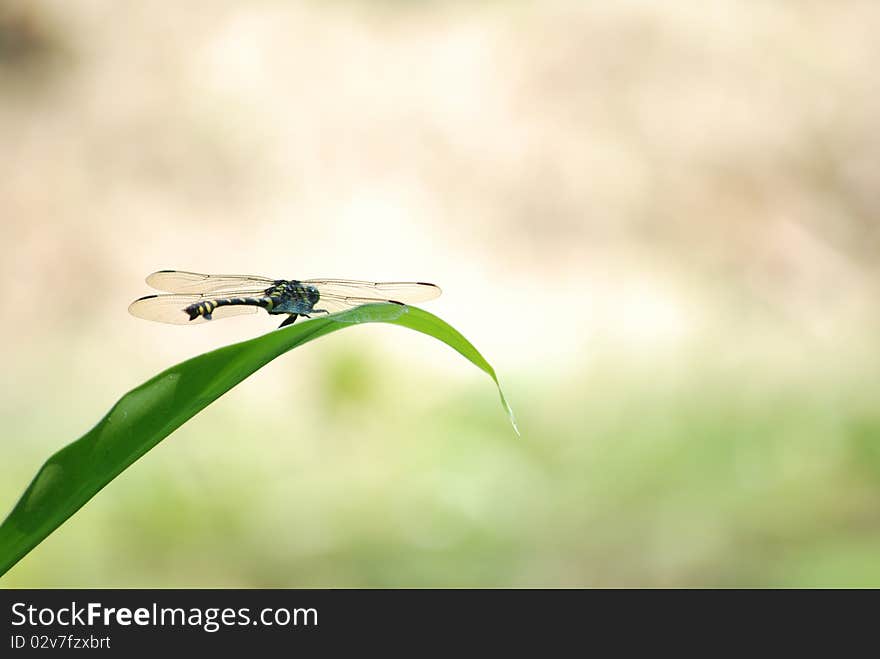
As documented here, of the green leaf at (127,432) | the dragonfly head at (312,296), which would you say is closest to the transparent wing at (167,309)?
the dragonfly head at (312,296)

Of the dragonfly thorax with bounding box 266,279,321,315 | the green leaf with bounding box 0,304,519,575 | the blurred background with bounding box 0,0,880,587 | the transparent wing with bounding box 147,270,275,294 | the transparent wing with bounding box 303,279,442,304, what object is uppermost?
the blurred background with bounding box 0,0,880,587

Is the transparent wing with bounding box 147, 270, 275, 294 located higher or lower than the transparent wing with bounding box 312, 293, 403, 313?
higher

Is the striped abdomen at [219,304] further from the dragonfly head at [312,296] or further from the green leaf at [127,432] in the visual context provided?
the green leaf at [127,432]

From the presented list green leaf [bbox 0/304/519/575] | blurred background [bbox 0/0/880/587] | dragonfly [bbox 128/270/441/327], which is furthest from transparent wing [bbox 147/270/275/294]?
blurred background [bbox 0/0/880/587]

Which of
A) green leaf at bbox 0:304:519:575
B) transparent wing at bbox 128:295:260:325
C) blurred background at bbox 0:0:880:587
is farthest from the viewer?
blurred background at bbox 0:0:880:587

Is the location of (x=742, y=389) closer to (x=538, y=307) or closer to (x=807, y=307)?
(x=807, y=307)

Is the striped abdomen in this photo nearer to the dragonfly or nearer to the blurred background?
the dragonfly

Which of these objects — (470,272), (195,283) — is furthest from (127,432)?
(470,272)

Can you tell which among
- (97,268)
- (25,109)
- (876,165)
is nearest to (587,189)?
(876,165)
